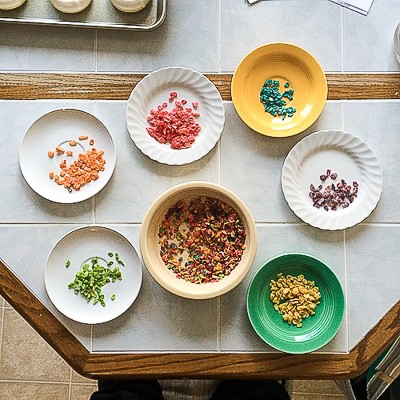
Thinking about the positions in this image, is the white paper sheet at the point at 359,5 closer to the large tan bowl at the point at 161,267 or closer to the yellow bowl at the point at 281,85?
the yellow bowl at the point at 281,85

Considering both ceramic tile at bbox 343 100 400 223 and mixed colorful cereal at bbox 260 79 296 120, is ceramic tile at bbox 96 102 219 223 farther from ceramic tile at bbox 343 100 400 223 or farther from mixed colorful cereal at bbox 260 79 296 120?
ceramic tile at bbox 343 100 400 223

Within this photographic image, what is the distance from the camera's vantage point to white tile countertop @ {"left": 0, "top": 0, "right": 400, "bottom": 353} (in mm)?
1383

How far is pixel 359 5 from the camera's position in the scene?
145 cm

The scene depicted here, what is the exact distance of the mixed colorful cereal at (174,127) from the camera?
1414 millimetres

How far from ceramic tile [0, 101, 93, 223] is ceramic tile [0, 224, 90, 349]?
2 centimetres

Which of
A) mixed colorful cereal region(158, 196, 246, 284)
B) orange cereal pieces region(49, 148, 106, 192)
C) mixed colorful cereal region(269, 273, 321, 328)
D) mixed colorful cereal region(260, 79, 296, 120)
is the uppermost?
mixed colorful cereal region(260, 79, 296, 120)

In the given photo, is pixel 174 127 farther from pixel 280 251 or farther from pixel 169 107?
pixel 280 251

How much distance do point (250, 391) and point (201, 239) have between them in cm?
40

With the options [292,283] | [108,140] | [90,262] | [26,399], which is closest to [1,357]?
[26,399]

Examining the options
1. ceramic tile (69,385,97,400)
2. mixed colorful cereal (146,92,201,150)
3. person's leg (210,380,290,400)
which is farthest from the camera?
ceramic tile (69,385,97,400)

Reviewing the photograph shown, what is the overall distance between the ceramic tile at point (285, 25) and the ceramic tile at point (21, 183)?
14.0 inches

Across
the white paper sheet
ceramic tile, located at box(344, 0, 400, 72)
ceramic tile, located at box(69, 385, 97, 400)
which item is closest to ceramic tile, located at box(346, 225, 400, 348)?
ceramic tile, located at box(344, 0, 400, 72)

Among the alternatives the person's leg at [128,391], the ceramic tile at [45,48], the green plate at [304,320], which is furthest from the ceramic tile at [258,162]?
the person's leg at [128,391]

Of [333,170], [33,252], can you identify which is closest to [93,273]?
[33,252]
